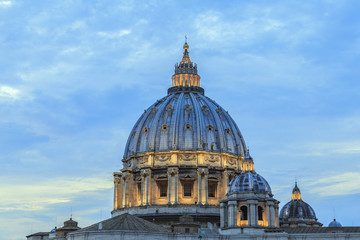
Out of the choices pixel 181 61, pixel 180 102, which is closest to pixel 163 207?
pixel 180 102

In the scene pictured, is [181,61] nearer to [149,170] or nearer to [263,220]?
[149,170]

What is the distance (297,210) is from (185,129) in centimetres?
2882

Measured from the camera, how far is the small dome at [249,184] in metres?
88.1

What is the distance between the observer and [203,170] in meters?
107

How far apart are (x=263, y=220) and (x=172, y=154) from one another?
26.8 meters

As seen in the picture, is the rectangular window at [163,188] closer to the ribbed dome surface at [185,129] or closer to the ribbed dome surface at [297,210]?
the ribbed dome surface at [185,129]

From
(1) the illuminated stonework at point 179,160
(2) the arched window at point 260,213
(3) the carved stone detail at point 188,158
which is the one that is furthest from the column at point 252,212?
(3) the carved stone detail at point 188,158

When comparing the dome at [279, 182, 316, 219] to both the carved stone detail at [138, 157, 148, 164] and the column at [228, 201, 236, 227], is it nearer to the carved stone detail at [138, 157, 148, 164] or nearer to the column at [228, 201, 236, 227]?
the carved stone detail at [138, 157, 148, 164]

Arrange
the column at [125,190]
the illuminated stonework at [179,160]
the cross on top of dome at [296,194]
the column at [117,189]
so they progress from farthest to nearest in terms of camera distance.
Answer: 1. the cross on top of dome at [296,194]
2. the column at [117,189]
3. the column at [125,190]
4. the illuminated stonework at [179,160]

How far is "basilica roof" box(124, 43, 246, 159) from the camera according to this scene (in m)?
111

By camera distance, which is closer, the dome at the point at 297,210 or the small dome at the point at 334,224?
the small dome at the point at 334,224

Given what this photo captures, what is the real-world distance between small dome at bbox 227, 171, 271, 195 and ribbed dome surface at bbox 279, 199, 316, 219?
111 feet

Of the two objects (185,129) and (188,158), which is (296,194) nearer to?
(188,158)

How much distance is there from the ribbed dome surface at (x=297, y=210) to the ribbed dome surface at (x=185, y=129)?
638 inches
